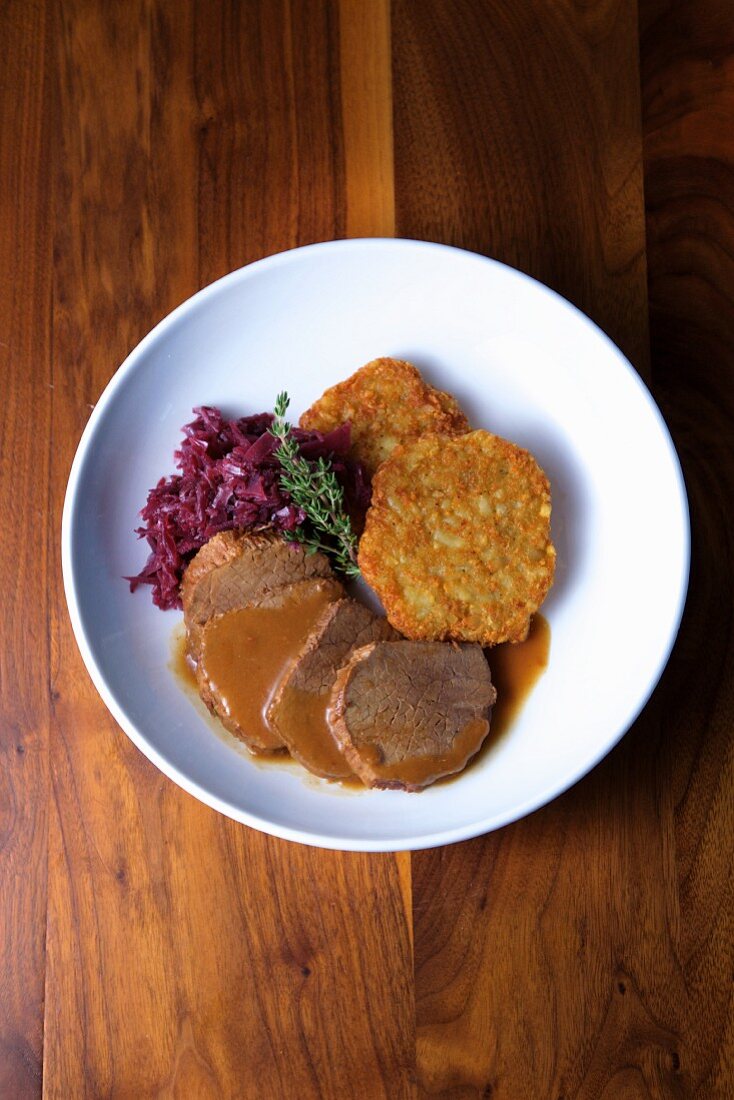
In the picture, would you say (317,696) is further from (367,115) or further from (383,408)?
(367,115)

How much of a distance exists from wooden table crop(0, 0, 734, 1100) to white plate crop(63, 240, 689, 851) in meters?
0.34

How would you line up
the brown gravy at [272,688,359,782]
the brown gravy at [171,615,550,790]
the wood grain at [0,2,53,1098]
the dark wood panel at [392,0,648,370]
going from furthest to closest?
1. the dark wood panel at [392,0,648,370]
2. the wood grain at [0,2,53,1098]
3. the brown gravy at [171,615,550,790]
4. the brown gravy at [272,688,359,782]

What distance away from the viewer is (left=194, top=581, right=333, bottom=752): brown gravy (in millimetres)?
3311

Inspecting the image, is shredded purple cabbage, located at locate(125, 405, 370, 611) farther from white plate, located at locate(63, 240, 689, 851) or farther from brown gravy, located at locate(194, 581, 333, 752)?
brown gravy, located at locate(194, 581, 333, 752)

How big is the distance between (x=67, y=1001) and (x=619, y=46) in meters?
4.08

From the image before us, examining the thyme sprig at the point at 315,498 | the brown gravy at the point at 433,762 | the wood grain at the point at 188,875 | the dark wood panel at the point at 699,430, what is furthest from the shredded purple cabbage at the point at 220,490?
the dark wood panel at the point at 699,430

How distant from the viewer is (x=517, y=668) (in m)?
3.57

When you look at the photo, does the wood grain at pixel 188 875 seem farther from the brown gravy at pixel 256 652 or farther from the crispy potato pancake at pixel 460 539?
the crispy potato pancake at pixel 460 539

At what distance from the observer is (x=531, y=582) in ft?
11.3

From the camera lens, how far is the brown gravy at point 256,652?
3311 millimetres

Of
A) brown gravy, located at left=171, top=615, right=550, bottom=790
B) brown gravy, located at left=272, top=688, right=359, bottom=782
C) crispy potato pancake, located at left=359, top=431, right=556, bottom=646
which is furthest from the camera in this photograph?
brown gravy, located at left=171, top=615, right=550, bottom=790

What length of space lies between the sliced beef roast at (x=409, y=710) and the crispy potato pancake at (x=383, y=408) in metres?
0.70

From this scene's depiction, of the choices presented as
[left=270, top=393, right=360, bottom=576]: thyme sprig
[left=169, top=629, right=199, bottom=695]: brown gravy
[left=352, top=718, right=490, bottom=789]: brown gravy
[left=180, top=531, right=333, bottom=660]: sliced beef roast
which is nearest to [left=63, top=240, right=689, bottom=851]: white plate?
[left=169, top=629, right=199, bottom=695]: brown gravy

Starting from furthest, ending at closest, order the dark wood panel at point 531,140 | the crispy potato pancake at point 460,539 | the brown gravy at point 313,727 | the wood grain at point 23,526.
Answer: the dark wood panel at point 531,140, the wood grain at point 23,526, the crispy potato pancake at point 460,539, the brown gravy at point 313,727
